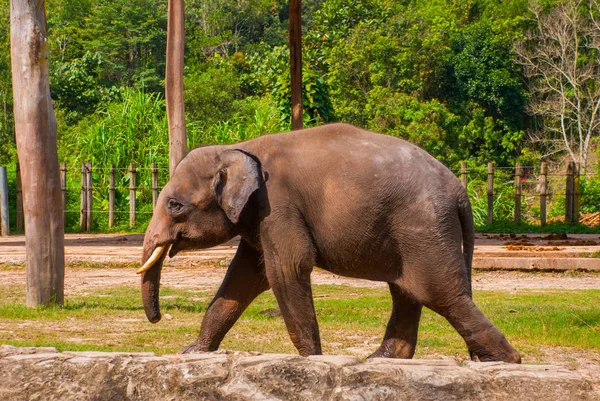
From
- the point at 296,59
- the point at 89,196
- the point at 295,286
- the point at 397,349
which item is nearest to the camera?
the point at 295,286

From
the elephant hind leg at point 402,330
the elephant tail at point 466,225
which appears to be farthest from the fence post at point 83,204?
the elephant tail at point 466,225

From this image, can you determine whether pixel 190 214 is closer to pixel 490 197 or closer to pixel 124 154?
pixel 490 197

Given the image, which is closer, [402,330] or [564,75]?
[402,330]

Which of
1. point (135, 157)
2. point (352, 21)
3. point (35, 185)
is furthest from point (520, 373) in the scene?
point (352, 21)

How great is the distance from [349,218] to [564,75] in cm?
3578

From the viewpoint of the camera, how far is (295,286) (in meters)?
6.05

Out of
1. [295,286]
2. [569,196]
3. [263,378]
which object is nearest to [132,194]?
[569,196]

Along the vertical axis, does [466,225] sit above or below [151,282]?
above

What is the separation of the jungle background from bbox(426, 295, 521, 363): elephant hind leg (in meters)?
24.0

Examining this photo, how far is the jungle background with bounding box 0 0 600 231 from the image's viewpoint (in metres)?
33.8

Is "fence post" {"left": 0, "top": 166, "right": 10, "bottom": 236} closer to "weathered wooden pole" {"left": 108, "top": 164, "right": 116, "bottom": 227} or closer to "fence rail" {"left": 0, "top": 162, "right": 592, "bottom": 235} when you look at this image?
"fence rail" {"left": 0, "top": 162, "right": 592, "bottom": 235}

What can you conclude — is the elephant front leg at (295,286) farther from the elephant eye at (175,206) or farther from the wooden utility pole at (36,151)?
the wooden utility pole at (36,151)

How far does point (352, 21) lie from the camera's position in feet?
133

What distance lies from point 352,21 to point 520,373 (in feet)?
121
